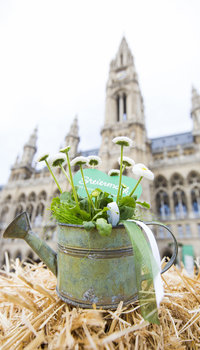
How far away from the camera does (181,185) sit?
560 inches

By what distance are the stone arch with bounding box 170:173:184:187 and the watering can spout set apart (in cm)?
1491

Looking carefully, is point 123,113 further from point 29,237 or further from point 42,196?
point 29,237

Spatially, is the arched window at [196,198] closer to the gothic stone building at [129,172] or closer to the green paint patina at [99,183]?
the gothic stone building at [129,172]

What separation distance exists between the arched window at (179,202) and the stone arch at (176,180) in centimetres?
56

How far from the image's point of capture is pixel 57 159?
0.91 m

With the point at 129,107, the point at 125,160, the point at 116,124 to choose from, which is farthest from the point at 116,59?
the point at 125,160

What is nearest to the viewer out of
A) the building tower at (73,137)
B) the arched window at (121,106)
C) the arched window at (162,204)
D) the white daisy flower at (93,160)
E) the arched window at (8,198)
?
the white daisy flower at (93,160)

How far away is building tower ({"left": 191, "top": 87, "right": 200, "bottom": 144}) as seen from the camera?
15.9 m

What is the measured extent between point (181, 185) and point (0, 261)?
17.9m

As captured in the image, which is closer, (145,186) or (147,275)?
(147,275)

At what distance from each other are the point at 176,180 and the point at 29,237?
15.3 metres

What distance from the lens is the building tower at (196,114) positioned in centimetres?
1593

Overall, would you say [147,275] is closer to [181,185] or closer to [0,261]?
[181,185]

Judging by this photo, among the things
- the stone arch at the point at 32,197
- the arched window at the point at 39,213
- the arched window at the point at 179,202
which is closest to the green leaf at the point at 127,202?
the arched window at the point at 179,202
